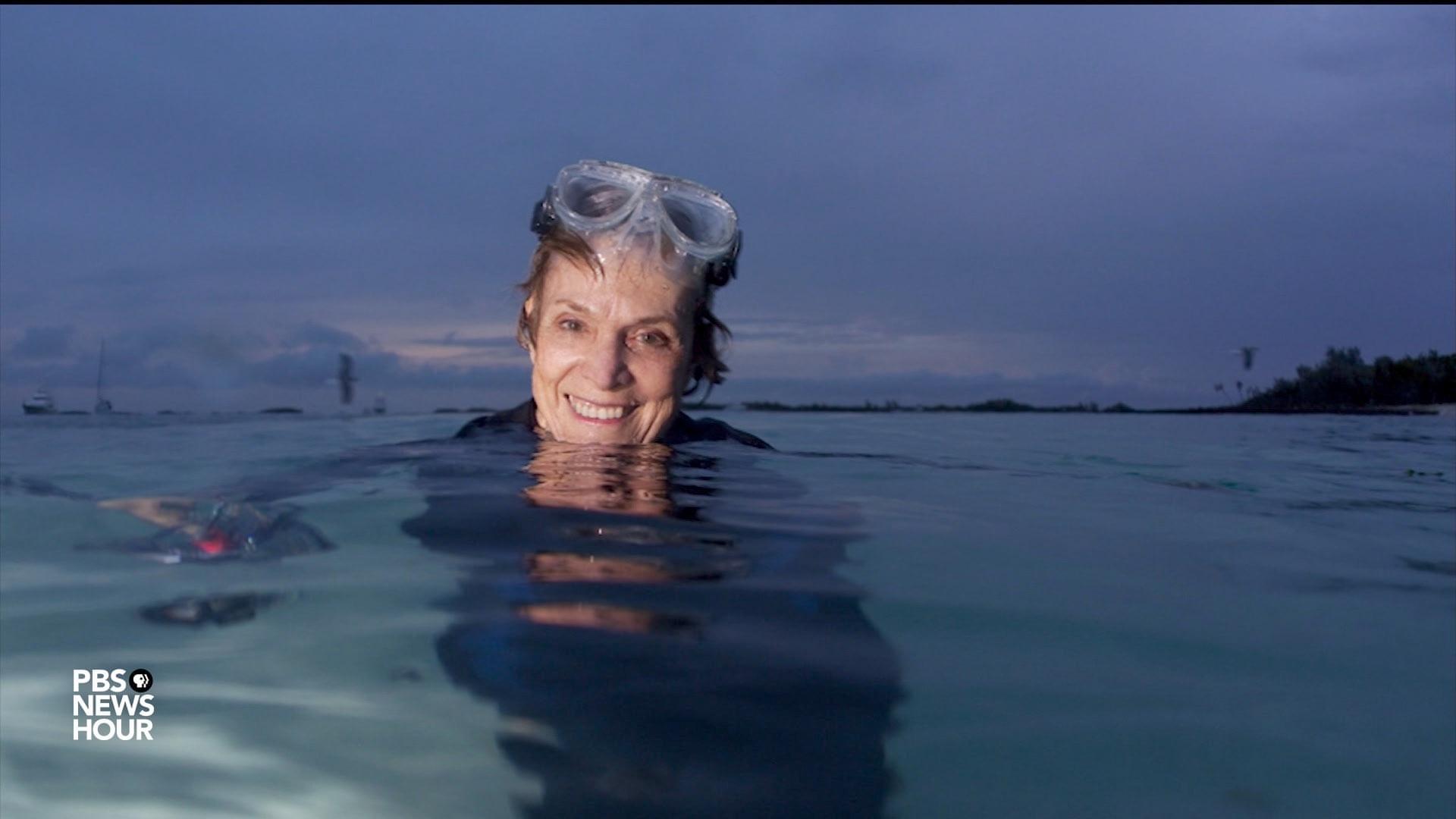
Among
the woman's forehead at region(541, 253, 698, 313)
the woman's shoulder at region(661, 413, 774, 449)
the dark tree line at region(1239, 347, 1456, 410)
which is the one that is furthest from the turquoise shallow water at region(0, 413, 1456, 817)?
the dark tree line at region(1239, 347, 1456, 410)

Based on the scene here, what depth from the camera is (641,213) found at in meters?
4.22

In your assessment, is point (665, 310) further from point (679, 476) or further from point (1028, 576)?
point (1028, 576)

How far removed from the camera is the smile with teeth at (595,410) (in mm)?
4164

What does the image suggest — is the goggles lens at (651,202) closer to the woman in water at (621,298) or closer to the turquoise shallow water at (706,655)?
the woman in water at (621,298)

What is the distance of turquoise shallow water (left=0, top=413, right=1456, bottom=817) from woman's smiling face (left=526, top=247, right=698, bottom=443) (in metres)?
0.42

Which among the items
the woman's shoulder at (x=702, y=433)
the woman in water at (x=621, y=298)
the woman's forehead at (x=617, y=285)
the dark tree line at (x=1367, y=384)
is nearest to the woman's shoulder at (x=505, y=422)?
the woman in water at (x=621, y=298)

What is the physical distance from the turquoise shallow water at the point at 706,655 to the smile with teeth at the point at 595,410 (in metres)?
0.37

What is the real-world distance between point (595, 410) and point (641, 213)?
0.89 meters

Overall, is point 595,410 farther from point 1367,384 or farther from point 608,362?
point 1367,384

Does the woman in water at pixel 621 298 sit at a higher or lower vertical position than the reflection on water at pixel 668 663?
higher

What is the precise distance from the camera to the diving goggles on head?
13.6 feet

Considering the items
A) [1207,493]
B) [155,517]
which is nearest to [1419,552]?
[1207,493]

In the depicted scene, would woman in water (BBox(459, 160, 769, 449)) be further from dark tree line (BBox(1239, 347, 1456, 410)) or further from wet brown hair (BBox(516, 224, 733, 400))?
dark tree line (BBox(1239, 347, 1456, 410))

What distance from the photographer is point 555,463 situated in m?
4.01
